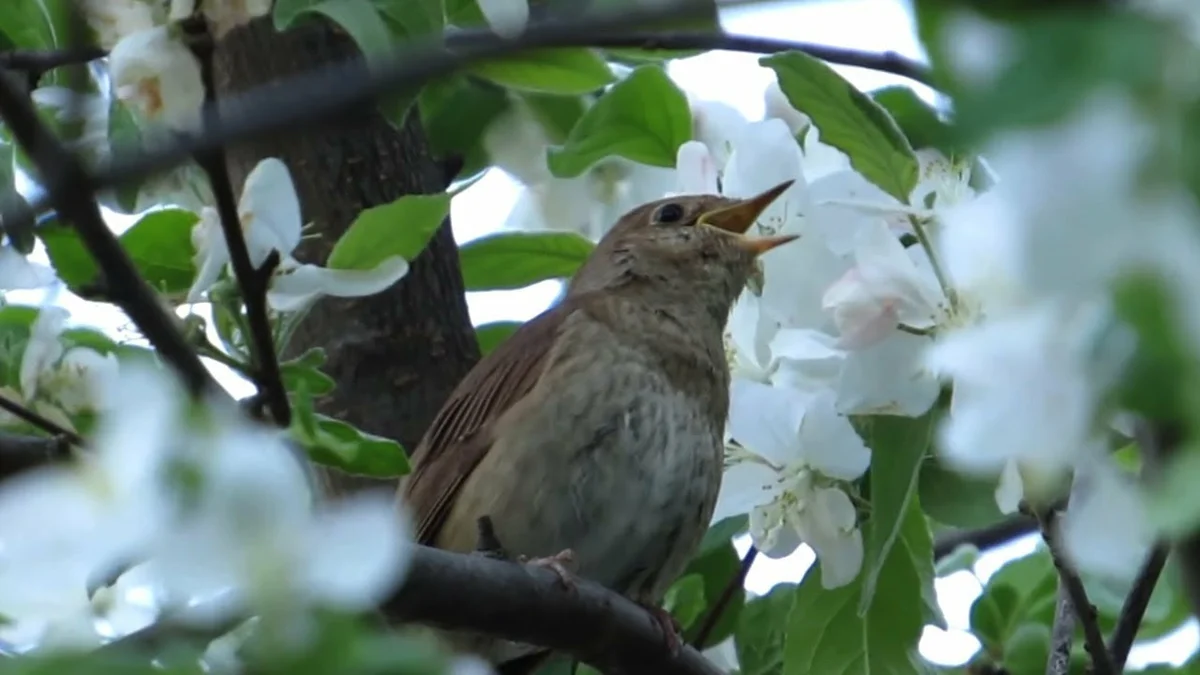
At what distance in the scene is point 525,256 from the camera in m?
2.48

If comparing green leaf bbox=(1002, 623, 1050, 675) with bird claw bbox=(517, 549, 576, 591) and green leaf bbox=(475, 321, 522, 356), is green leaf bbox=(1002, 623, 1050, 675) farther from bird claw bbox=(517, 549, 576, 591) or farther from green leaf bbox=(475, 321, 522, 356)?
green leaf bbox=(475, 321, 522, 356)

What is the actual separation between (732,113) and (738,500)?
22.4 inches

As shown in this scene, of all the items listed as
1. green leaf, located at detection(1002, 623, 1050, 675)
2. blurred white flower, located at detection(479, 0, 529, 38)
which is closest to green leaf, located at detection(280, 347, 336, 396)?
blurred white flower, located at detection(479, 0, 529, 38)

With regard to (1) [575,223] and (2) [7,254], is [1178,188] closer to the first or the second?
(2) [7,254]

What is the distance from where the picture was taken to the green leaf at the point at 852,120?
71.8 inches

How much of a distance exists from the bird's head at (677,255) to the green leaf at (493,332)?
0.87 ft

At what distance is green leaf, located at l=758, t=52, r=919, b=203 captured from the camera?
1.82 meters

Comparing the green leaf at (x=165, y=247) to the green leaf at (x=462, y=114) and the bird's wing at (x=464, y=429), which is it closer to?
the green leaf at (x=462, y=114)

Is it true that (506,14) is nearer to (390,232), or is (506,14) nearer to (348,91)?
(390,232)

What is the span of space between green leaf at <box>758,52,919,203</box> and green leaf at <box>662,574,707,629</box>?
1.04 m

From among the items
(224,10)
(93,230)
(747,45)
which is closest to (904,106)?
(747,45)

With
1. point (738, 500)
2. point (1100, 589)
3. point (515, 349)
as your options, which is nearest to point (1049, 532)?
point (738, 500)

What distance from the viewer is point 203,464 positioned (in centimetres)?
68

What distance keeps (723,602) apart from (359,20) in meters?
1.15
